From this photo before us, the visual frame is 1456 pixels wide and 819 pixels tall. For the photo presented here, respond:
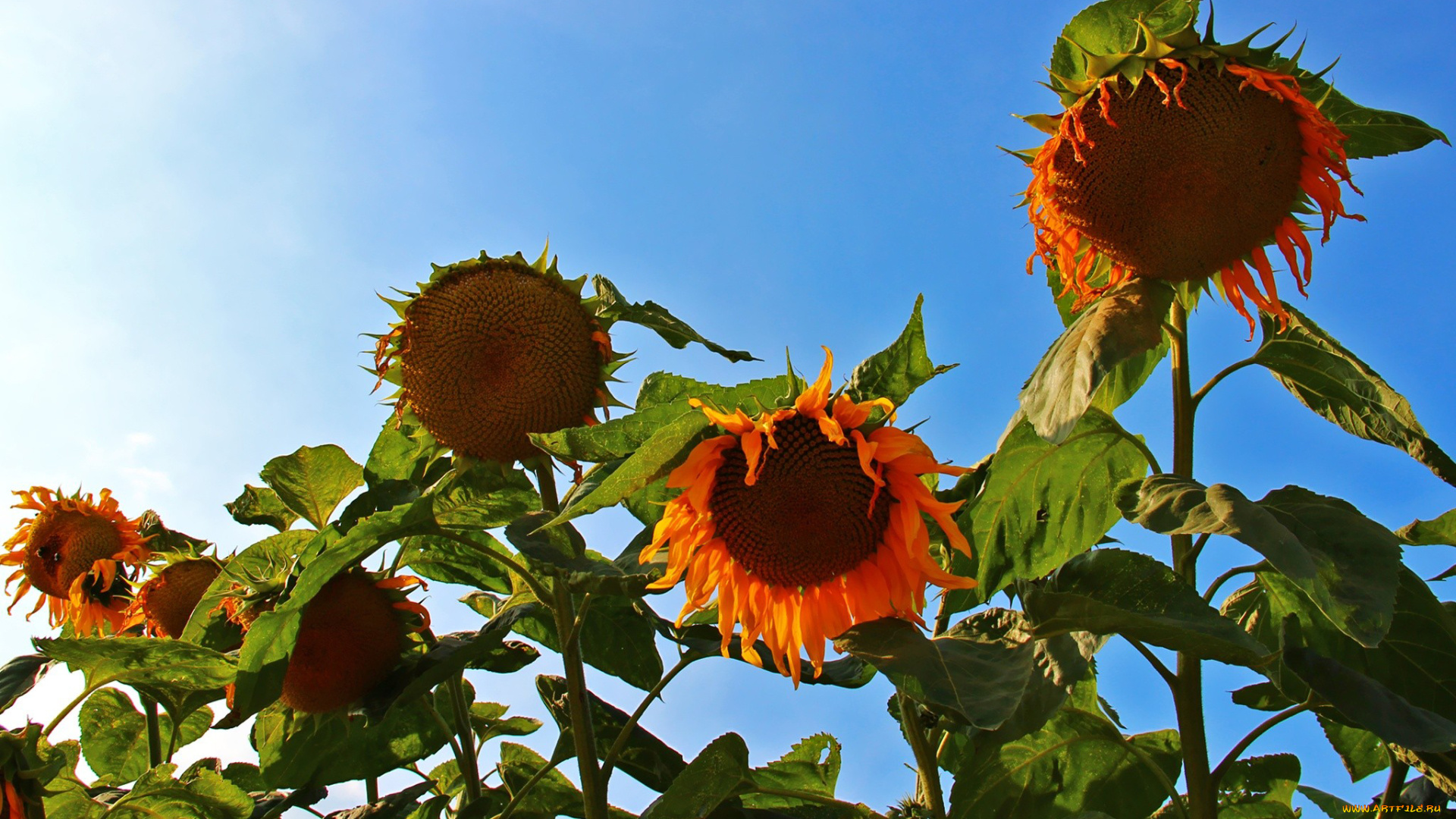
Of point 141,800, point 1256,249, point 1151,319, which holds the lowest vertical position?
point 141,800

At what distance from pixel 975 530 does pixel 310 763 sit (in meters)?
2.17

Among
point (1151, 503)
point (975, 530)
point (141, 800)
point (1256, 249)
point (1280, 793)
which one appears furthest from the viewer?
point (1280, 793)

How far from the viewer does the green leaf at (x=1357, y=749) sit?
139 inches

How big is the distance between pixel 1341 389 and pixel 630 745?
2.35m

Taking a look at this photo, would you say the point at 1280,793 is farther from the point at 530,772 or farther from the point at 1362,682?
the point at 530,772

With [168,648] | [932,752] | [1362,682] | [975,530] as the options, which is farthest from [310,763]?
[1362,682]

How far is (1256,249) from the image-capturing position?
9.17ft

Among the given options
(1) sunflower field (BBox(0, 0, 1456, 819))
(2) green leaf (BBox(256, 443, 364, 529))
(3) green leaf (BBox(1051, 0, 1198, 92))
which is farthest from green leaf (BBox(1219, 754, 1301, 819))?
(2) green leaf (BBox(256, 443, 364, 529))

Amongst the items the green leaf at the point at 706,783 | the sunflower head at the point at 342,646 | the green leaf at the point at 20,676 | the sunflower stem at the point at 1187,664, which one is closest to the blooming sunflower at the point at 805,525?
the green leaf at the point at 706,783

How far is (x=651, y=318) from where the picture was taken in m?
3.07

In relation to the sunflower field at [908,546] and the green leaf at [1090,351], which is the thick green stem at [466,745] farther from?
the green leaf at [1090,351]

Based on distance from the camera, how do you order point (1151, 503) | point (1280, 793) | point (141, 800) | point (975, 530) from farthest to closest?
point (1280, 793)
point (141, 800)
point (975, 530)
point (1151, 503)

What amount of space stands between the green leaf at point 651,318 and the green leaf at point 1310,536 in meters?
1.13

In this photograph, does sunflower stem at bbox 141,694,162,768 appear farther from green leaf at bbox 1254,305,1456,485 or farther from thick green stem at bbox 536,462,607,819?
green leaf at bbox 1254,305,1456,485
